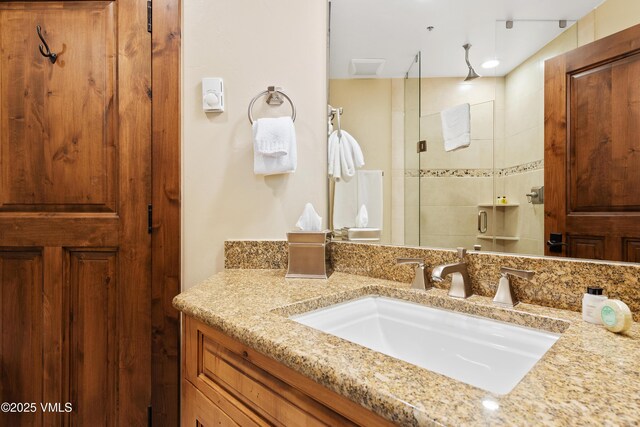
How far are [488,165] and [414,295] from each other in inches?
16.3

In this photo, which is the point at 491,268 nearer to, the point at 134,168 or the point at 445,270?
the point at 445,270

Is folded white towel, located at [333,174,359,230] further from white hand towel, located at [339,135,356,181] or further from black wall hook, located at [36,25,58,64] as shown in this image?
black wall hook, located at [36,25,58,64]

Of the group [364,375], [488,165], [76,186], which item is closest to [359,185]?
[488,165]

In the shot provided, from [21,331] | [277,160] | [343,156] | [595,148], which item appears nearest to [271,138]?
[277,160]

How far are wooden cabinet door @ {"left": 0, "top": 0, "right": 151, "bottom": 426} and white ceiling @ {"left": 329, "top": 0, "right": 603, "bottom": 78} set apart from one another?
0.77 m

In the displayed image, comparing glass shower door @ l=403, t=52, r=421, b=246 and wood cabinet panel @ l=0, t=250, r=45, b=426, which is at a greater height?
glass shower door @ l=403, t=52, r=421, b=246

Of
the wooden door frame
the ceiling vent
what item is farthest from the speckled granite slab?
the ceiling vent

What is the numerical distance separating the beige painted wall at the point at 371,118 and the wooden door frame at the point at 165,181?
2.00 feet

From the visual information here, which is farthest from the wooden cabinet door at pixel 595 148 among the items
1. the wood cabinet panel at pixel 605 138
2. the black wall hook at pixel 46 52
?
the black wall hook at pixel 46 52

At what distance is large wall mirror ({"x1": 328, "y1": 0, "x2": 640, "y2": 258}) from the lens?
2.54 feet

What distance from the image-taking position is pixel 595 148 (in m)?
0.71

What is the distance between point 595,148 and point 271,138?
906 millimetres

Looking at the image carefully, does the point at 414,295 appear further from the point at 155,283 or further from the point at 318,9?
the point at 318,9

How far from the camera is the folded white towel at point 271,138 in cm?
111
